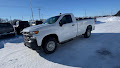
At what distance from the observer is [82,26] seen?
5406 millimetres

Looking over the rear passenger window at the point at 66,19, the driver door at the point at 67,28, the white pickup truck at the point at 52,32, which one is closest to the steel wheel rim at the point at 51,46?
the white pickup truck at the point at 52,32

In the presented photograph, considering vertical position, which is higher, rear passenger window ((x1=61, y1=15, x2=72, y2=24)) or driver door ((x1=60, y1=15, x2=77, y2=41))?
rear passenger window ((x1=61, y1=15, x2=72, y2=24))

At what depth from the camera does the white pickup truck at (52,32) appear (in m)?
3.26

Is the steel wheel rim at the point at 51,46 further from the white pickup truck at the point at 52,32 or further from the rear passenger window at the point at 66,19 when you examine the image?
the rear passenger window at the point at 66,19

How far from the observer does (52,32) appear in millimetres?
3668

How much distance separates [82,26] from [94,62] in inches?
124

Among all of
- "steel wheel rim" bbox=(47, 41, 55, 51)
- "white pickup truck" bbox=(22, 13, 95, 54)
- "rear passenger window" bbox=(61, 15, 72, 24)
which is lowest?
"steel wheel rim" bbox=(47, 41, 55, 51)

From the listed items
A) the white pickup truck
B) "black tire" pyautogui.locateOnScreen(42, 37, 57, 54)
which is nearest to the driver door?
the white pickup truck

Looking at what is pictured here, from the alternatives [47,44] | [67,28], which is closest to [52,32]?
[47,44]

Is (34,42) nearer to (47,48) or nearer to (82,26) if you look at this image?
(47,48)

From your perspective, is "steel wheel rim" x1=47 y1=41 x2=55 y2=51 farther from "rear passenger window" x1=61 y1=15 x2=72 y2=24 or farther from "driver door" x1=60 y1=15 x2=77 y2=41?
"rear passenger window" x1=61 y1=15 x2=72 y2=24

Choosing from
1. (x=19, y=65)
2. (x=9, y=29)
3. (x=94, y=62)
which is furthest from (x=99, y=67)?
(x=9, y=29)

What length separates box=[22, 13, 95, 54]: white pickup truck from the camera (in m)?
3.26

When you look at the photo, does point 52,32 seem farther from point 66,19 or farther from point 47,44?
point 66,19
